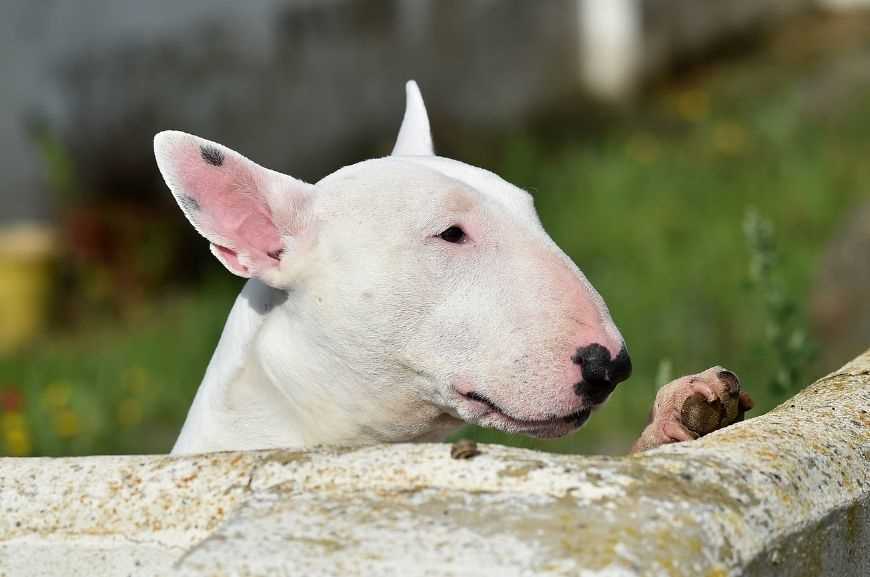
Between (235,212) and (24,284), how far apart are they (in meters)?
5.89

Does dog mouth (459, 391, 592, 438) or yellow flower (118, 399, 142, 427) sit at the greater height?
dog mouth (459, 391, 592, 438)

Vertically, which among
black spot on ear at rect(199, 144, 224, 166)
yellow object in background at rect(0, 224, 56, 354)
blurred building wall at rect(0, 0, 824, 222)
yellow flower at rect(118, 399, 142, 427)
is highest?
black spot on ear at rect(199, 144, 224, 166)

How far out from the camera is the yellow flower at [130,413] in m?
5.47

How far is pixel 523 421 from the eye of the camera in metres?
2.08

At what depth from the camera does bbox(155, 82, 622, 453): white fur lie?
205 centimetres

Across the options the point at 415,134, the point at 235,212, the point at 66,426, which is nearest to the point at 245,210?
the point at 235,212

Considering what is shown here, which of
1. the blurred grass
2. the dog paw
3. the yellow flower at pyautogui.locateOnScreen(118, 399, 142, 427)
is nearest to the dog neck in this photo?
the dog paw

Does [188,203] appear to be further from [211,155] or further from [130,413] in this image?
[130,413]

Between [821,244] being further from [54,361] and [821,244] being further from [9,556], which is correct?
[9,556]

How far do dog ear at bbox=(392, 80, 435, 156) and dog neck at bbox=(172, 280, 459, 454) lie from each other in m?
0.49

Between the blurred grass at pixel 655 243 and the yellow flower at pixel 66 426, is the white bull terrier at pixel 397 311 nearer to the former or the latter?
the blurred grass at pixel 655 243

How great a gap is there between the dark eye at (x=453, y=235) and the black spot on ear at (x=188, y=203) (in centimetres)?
43

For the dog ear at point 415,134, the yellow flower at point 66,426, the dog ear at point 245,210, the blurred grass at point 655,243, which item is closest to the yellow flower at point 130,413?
the blurred grass at point 655,243

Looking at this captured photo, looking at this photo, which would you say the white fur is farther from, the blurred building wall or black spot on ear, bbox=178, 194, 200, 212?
the blurred building wall
